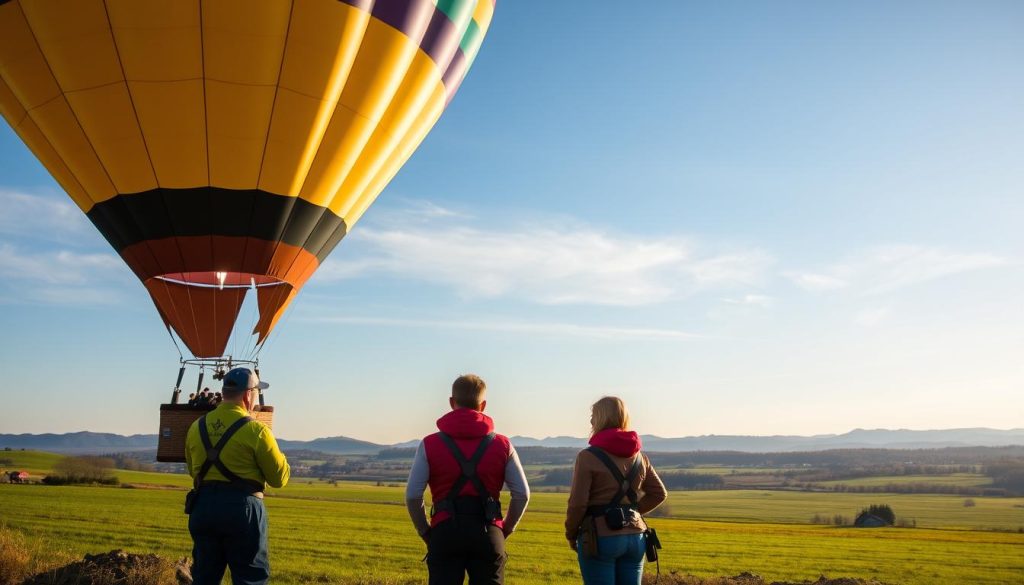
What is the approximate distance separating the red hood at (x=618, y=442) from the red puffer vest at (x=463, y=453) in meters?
0.57

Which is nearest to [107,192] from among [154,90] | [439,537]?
[154,90]

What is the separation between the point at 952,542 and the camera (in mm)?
37594

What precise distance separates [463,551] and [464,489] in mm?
351

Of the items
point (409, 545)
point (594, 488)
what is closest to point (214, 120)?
point (594, 488)

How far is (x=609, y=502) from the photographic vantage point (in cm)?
474

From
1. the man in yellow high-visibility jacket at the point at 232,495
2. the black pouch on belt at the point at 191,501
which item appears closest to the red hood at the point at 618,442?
the man in yellow high-visibility jacket at the point at 232,495

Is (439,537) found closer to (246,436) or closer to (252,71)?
(246,436)

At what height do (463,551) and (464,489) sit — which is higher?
(464,489)

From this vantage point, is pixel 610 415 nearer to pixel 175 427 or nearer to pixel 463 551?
pixel 463 551

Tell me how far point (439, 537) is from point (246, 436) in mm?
1459

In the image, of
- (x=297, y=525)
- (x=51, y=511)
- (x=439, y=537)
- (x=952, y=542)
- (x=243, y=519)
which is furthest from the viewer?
(x=952, y=542)

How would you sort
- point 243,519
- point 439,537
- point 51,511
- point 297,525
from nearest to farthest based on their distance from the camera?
1. point 439,537
2. point 243,519
3. point 51,511
4. point 297,525

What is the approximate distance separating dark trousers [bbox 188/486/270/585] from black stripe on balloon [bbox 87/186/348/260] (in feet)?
21.0

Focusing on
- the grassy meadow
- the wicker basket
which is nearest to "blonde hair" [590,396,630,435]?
the wicker basket
